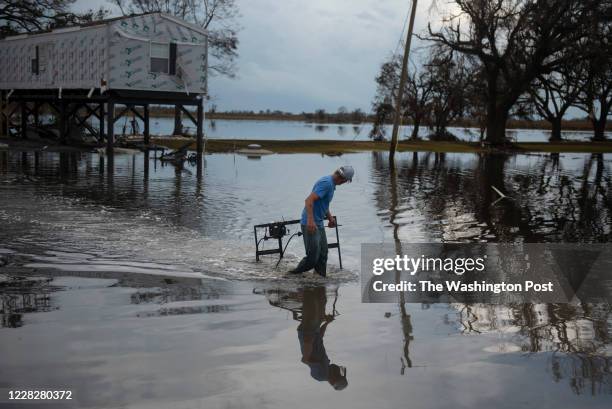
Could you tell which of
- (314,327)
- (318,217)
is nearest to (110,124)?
(318,217)

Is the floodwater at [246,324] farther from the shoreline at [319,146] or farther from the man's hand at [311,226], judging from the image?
the shoreline at [319,146]

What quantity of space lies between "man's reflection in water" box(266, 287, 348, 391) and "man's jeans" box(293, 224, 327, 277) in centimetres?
44

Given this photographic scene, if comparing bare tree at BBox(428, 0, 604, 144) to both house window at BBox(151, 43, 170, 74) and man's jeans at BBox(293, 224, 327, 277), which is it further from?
man's jeans at BBox(293, 224, 327, 277)

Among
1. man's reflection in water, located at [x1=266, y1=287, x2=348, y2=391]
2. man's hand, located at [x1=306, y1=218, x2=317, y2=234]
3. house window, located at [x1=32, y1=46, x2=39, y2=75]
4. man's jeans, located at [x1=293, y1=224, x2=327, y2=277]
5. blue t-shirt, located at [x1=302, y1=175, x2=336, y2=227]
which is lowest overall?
man's reflection in water, located at [x1=266, y1=287, x2=348, y2=391]

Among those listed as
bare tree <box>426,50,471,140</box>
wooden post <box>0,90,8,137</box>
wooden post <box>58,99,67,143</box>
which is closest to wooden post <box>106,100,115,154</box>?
wooden post <box>58,99,67,143</box>

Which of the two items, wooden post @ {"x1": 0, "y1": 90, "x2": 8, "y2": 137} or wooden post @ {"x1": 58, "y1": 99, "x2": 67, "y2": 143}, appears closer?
wooden post @ {"x1": 58, "y1": 99, "x2": 67, "y2": 143}

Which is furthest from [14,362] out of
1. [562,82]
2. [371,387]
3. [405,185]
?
[562,82]

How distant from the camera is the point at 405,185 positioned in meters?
26.0

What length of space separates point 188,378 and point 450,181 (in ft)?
74.7

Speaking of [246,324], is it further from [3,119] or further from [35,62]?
[3,119]

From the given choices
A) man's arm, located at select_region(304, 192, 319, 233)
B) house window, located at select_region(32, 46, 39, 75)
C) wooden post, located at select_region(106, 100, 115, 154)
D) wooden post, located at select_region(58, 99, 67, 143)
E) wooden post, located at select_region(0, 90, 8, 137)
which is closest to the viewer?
man's arm, located at select_region(304, 192, 319, 233)

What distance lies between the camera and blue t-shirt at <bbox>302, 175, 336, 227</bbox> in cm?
983

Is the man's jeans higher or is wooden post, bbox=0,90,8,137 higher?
wooden post, bbox=0,90,8,137

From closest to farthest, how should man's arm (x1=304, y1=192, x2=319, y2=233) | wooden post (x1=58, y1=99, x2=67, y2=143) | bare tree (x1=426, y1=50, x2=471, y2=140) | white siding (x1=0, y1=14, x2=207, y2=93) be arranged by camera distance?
man's arm (x1=304, y1=192, x2=319, y2=233) < white siding (x1=0, y1=14, x2=207, y2=93) < wooden post (x1=58, y1=99, x2=67, y2=143) < bare tree (x1=426, y1=50, x2=471, y2=140)
